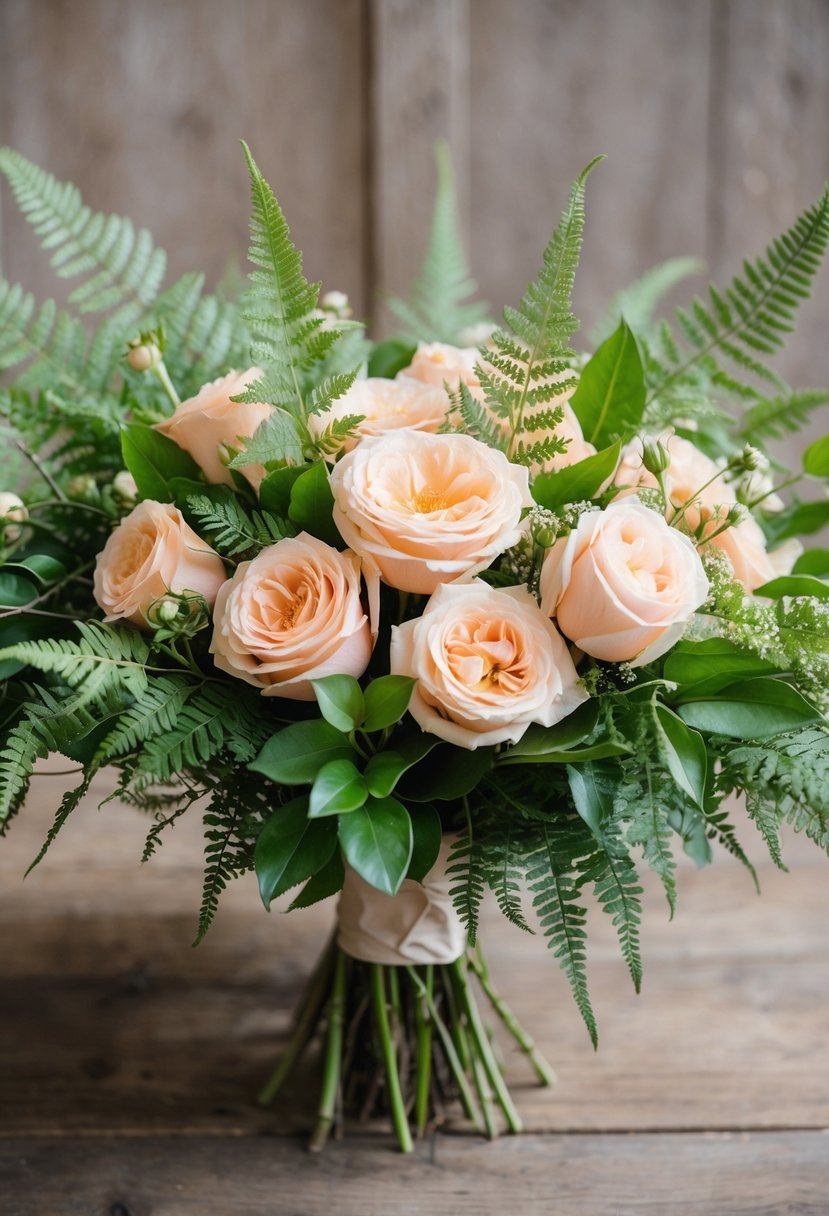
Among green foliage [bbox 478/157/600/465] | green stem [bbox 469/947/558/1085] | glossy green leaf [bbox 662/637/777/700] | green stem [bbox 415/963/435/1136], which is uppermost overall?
green foliage [bbox 478/157/600/465]

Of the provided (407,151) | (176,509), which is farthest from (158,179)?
(176,509)

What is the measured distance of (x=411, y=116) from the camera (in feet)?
5.69

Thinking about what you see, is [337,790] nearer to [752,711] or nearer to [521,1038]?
[752,711]

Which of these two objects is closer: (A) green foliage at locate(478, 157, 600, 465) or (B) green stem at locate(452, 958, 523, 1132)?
(A) green foliage at locate(478, 157, 600, 465)

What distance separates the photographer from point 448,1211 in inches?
27.2

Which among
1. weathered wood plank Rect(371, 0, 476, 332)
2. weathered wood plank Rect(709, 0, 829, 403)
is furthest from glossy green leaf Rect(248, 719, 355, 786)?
weathered wood plank Rect(709, 0, 829, 403)

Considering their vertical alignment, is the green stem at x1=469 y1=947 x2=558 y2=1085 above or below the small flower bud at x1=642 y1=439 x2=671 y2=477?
below

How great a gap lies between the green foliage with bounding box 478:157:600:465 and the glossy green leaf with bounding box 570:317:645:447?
0.05 m

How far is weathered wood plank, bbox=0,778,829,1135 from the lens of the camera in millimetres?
779

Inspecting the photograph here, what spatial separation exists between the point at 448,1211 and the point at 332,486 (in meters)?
0.53

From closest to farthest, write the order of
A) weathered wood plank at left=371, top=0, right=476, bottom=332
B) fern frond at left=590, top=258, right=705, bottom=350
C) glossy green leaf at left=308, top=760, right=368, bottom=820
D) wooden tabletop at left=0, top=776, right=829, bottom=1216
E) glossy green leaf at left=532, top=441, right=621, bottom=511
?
glossy green leaf at left=308, top=760, right=368, bottom=820 < glossy green leaf at left=532, top=441, right=621, bottom=511 < wooden tabletop at left=0, top=776, right=829, bottom=1216 < fern frond at left=590, top=258, right=705, bottom=350 < weathered wood plank at left=371, top=0, right=476, bottom=332

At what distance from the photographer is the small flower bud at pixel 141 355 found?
2.13 feet

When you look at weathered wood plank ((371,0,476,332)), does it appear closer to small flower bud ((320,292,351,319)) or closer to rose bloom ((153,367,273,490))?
small flower bud ((320,292,351,319))

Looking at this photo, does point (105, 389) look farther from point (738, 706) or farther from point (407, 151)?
point (407, 151)
